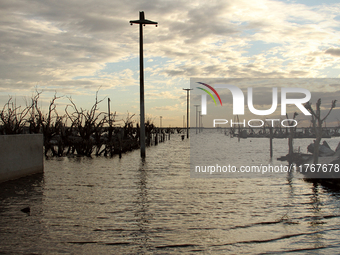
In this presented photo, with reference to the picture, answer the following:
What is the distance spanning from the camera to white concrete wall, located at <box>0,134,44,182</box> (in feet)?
33.0

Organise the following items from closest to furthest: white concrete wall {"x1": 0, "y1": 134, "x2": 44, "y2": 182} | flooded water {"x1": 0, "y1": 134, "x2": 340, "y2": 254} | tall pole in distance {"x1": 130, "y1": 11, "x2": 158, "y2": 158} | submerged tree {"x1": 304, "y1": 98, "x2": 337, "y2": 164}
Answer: flooded water {"x1": 0, "y1": 134, "x2": 340, "y2": 254}, white concrete wall {"x1": 0, "y1": 134, "x2": 44, "y2": 182}, submerged tree {"x1": 304, "y1": 98, "x2": 337, "y2": 164}, tall pole in distance {"x1": 130, "y1": 11, "x2": 158, "y2": 158}

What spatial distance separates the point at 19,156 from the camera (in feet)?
35.7

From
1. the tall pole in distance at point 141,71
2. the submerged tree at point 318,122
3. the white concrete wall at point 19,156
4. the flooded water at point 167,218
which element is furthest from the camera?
the tall pole in distance at point 141,71

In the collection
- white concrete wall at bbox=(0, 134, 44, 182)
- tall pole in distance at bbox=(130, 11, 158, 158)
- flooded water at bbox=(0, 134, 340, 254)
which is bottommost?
flooded water at bbox=(0, 134, 340, 254)

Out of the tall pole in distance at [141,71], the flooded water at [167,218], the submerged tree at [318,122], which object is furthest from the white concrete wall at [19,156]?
the submerged tree at [318,122]

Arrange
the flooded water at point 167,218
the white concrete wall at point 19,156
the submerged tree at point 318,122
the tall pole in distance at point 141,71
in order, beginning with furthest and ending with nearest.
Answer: the tall pole in distance at point 141,71 → the submerged tree at point 318,122 → the white concrete wall at point 19,156 → the flooded water at point 167,218

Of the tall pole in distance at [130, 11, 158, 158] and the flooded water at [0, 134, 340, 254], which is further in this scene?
the tall pole in distance at [130, 11, 158, 158]

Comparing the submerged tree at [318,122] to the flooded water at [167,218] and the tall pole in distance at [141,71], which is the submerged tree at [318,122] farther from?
the tall pole in distance at [141,71]

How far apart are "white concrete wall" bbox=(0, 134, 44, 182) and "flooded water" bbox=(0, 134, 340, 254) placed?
0.65m

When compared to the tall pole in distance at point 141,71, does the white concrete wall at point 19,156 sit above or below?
below

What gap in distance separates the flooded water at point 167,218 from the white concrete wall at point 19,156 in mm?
653

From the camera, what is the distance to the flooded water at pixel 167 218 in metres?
4.41

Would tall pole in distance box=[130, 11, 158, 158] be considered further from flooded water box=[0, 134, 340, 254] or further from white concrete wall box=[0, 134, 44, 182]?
flooded water box=[0, 134, 340, 254]

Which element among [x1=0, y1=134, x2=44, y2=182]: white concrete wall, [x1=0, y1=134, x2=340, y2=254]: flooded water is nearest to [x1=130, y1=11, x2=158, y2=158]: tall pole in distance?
[x1=0, y1=134, x2=44, y2=182]: white concrete wall
